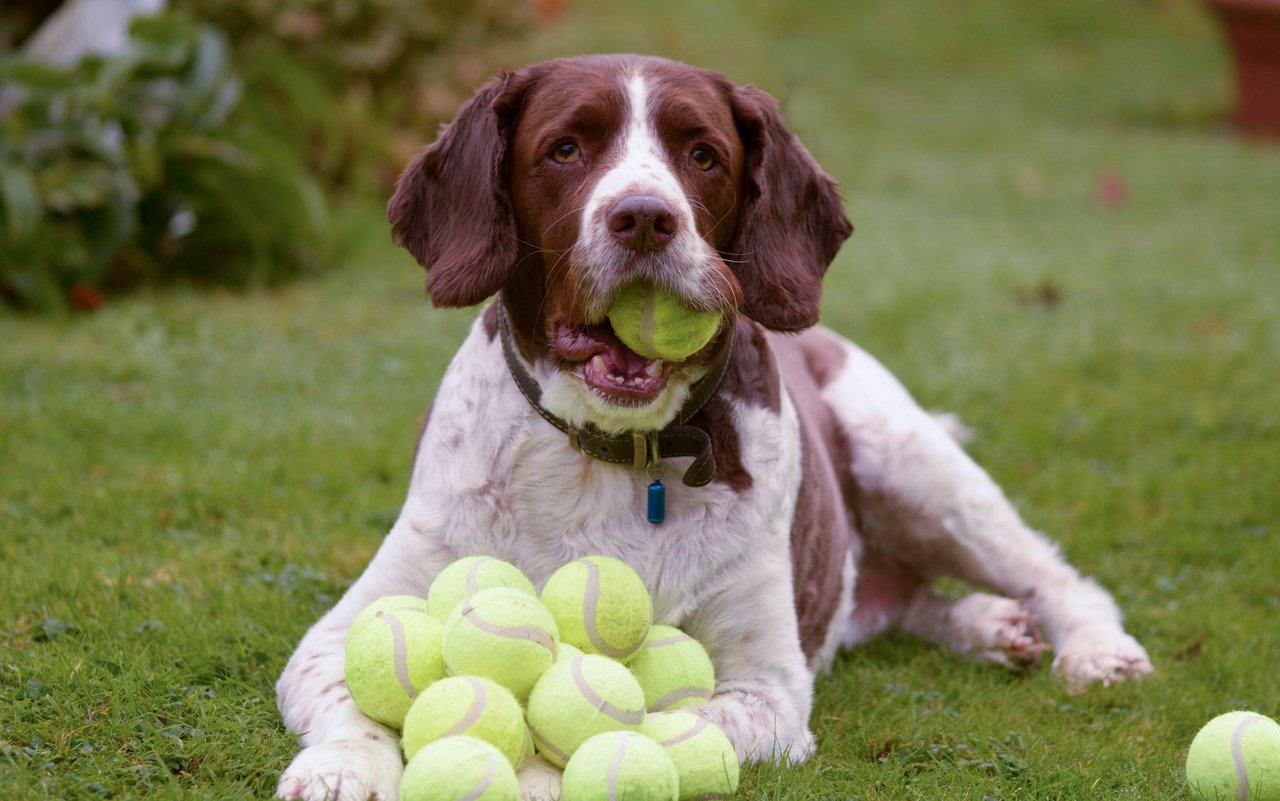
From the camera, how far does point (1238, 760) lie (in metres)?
2.93

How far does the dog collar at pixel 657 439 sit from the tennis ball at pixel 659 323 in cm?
20

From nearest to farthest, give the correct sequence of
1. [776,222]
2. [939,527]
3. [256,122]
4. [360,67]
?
[776,222], [939,527], [256,122], [360,67]

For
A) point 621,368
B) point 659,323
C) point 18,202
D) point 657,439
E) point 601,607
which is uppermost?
point 659,323

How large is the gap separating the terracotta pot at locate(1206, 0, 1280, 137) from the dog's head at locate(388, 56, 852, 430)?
35.8 feet

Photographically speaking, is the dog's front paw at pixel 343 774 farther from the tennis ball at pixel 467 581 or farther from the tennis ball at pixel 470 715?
the tennis ball at pixel 467 581

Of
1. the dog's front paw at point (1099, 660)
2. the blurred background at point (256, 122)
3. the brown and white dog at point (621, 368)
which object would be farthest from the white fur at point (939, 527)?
the blurred background at point (256, 122)

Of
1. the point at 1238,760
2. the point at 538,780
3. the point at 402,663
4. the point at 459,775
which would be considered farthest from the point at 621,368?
the point at 1238,760

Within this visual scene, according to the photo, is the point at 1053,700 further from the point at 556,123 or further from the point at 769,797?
the point at 556,123

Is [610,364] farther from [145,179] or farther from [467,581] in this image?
[145,179]

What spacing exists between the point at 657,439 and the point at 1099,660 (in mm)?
1501

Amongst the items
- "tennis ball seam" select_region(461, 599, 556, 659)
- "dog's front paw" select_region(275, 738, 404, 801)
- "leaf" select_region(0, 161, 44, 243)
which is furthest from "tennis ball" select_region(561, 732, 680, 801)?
"leaf" select_region(0, 161, 44, 243)

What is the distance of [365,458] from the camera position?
207 inches

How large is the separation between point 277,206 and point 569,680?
540cm

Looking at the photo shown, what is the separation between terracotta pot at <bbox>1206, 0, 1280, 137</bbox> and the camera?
509 inches
